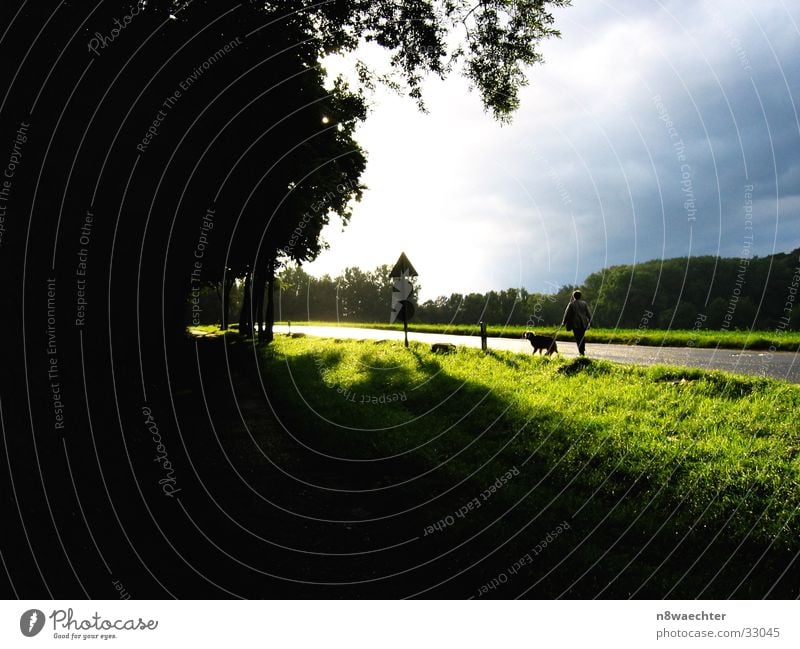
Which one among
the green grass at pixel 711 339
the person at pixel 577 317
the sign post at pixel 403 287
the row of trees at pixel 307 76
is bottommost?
the green grass at pixel 711 339

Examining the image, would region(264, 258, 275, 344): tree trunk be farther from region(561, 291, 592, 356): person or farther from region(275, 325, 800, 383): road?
region(561, 291, 592, 356): person

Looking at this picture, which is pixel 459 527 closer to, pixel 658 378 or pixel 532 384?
pixel 532 384

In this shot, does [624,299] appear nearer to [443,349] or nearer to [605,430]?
[443,349]

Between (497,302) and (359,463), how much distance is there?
7565cm

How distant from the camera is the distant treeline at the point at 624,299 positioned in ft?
163

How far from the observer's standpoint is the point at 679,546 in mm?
4188

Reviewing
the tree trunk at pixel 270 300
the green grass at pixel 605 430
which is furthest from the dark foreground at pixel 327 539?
the tree trunk at pixel 270 300

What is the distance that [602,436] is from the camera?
676 centimetres

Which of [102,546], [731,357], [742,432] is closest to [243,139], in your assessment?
[102,546]

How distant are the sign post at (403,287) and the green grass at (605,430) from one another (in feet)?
14.4

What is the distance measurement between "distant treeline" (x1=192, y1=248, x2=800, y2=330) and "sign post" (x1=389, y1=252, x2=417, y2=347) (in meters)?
14.9

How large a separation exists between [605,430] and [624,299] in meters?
58.3

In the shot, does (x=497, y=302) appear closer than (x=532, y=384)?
No

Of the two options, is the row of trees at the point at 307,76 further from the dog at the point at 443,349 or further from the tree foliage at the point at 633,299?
the tree foliage at the point at 633,299
